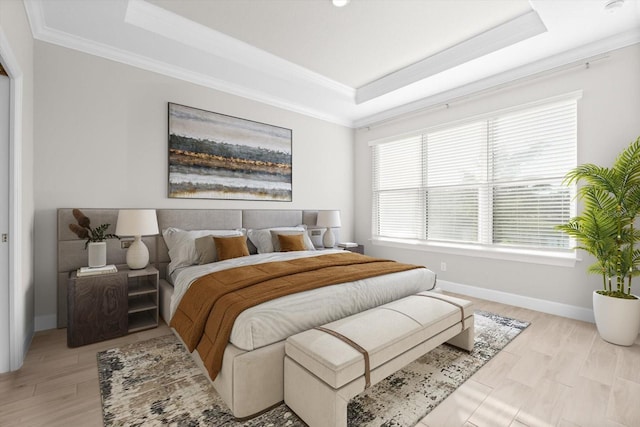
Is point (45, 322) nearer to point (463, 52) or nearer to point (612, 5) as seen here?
point (463, 52)

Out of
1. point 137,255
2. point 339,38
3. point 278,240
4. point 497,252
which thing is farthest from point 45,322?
point 497,252

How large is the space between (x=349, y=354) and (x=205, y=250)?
6.96ft

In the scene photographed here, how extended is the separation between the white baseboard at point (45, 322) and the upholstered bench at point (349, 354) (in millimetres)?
2586

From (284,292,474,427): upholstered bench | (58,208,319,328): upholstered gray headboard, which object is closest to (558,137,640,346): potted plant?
(284,292,474,427): upholstered bench

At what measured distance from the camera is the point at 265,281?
2.26m

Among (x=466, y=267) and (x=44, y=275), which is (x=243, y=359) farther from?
(x=466, y=267)

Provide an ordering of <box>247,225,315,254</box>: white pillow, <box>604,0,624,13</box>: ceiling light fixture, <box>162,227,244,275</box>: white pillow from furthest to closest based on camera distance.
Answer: <box>247,225,315,254</box>: white pillow, <box>162,227,244,275</box>: white pillow, <box>604,0,624,13</box>: ceiling light fixture

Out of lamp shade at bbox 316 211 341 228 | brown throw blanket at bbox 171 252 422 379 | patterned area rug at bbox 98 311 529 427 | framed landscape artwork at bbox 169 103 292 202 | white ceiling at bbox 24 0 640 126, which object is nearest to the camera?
patterned area rug at bbox 98 311 529 427

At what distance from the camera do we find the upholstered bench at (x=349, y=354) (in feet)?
4.80

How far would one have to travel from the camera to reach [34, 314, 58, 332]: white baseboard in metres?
2.74

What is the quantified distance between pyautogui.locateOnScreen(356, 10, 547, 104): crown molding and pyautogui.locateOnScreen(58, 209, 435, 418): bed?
2.43 meters

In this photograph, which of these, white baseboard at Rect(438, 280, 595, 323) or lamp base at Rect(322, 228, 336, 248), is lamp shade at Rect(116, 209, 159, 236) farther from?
white baseboard at Rect(438, 280, 595, 323)

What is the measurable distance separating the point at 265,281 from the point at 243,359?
69 cm

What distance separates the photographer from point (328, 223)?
451 cm
